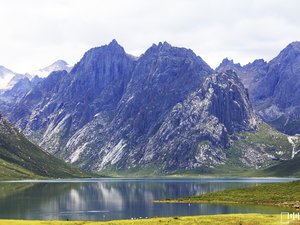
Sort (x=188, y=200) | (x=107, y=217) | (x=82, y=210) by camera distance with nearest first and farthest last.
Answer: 1. (x=107, y=217)
2. (x=82, y=210)
3. (x=188, y=200)

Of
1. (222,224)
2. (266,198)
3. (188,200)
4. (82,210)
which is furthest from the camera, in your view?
(188,200)

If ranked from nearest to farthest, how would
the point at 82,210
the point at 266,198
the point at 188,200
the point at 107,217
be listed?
the point at 107,217, the point at 82,210, the point at 266,198, the point at 188,200

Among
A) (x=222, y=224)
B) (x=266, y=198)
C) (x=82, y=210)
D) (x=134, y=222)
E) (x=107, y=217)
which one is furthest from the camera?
(x=266, y=198)

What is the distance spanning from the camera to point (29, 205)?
18125cm

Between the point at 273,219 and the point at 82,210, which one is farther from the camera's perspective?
the point at 82,210

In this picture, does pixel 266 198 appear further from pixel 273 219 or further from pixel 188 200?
pixel 273 219

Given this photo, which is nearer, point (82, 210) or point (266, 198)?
point (82, 210)

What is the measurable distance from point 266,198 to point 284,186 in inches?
815

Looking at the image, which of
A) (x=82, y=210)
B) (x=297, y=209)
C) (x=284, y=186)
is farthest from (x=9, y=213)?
(x=284, y=186)

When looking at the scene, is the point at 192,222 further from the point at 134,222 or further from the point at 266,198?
the point at 266,198

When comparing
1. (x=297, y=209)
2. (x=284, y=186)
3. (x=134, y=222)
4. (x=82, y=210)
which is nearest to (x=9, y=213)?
(x=82, y=210)

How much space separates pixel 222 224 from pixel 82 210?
80.9 m

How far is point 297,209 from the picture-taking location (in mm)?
144375

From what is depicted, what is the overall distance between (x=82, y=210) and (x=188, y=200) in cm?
4811
